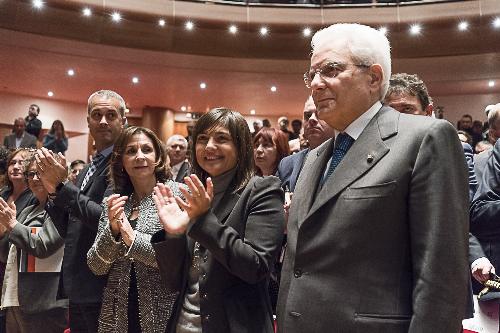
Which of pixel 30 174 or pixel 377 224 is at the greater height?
pixel 30 174

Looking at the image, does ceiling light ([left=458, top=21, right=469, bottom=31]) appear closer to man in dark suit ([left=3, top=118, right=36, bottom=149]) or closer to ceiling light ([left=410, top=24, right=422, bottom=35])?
ceiling light ([left=410, top=24, right=422, bottom=35])

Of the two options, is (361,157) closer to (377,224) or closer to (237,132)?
(377,224)

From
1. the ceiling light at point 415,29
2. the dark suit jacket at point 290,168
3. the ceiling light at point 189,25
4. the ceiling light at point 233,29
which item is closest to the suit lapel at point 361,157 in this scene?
the dark suit jacket at point 290,168

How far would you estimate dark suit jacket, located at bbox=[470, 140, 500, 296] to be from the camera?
2.16 metres

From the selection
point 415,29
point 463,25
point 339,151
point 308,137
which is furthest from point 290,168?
point 463,25

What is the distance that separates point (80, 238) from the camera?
2363mm

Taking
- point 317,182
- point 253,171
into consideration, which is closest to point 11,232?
point 253,171

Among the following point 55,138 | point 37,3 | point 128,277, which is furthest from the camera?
point 55,138

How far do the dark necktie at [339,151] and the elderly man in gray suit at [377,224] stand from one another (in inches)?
2.5

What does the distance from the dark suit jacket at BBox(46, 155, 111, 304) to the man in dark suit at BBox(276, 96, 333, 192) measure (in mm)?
917

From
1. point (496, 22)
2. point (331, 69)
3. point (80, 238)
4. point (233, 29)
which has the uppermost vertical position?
point (233, 29)

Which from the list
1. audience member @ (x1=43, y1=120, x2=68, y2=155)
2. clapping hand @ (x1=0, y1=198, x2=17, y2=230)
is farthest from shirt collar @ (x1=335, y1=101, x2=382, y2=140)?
audience member @ (x1=43, y1=120, x2=68, y2=155)

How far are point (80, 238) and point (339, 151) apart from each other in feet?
4.79

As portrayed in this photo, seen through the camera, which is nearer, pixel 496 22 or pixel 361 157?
pixel 361 157
